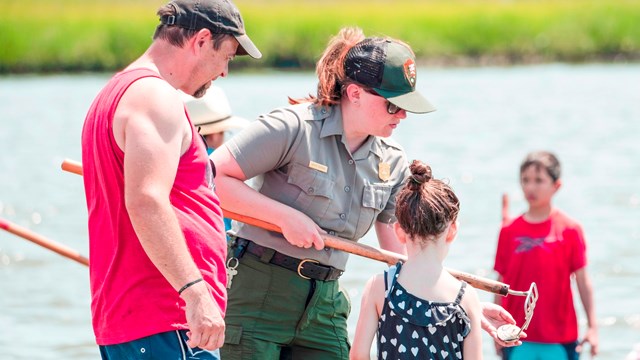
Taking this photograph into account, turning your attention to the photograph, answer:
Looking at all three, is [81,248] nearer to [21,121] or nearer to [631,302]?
[631,302]

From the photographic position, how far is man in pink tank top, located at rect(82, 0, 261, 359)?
3.20 meters

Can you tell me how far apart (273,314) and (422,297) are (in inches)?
25.7

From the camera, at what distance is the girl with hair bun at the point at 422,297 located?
3732 millimetres

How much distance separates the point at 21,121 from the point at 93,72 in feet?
30.0

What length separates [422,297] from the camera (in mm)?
3764

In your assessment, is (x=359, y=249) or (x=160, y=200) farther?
(x=359, y=249)

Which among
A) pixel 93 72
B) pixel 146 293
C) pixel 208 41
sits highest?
pixel 208 41

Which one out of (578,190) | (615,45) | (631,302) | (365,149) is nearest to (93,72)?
(615,45)

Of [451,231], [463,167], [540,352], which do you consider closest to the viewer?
[451,231]

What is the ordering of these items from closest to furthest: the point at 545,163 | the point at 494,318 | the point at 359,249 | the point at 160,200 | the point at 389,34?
the point at 160,200, the point at 494,318, the point at 359,249, the point at 545,163, the point at 389,34

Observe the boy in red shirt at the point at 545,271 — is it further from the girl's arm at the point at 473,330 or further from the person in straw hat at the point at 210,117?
the girl's arm at the point at 473,330

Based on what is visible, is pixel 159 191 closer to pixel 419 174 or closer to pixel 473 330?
pixel 419 174

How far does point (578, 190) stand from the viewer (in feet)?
48.0

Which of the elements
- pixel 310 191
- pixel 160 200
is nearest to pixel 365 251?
pixel 310 191
